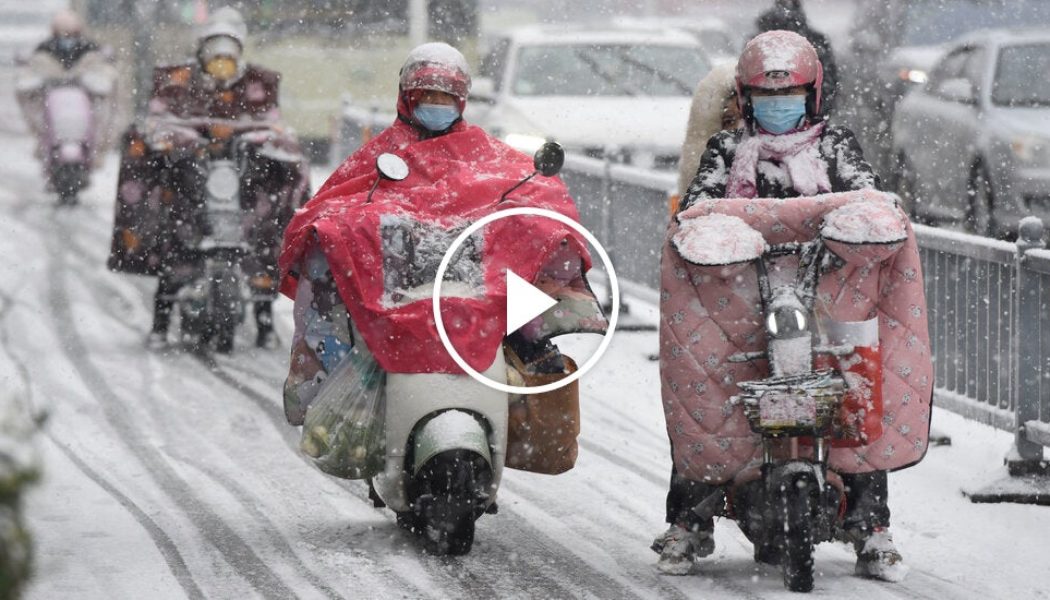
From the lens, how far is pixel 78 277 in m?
16.8

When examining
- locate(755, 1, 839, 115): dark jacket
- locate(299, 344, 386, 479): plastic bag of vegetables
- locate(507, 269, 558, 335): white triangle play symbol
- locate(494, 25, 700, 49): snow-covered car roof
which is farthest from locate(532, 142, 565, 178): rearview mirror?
locate(494, 25, 700, 49): snow-covered car roof

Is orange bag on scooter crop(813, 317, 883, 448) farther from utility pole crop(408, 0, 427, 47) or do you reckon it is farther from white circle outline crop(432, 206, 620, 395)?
utility pole crop(408, 0, 427, 47)

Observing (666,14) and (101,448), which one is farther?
(666,14)

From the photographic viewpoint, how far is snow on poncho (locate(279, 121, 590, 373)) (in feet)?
24.2

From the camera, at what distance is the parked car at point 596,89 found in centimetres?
1903

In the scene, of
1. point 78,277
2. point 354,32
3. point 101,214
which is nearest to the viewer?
point 78,277

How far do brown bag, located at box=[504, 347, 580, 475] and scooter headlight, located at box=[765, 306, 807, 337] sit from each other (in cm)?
98

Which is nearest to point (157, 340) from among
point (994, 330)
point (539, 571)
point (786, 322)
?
point (994, 330)

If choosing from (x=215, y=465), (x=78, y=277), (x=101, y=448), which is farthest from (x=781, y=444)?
(x=78, y=277)

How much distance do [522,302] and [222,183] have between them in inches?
240

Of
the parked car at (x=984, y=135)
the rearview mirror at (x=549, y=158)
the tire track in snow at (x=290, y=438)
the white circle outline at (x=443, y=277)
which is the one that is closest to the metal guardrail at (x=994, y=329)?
the white circle outline at (x=443, y=277)

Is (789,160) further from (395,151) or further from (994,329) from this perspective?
(994,329)

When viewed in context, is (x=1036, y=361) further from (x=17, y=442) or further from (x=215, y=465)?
(x=17, y=442)

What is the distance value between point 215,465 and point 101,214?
41.7 feet
